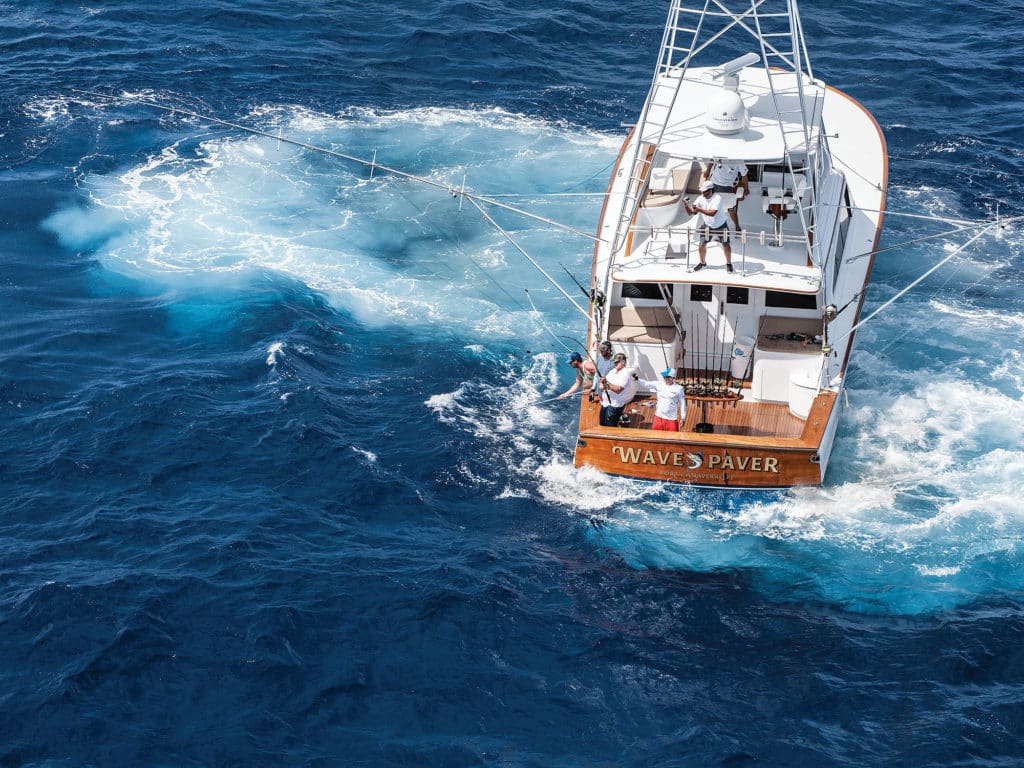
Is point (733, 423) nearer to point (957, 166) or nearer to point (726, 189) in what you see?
point (726, 189)

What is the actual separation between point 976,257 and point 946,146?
15.5ft

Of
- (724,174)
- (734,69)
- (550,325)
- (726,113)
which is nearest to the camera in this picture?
(726,113)

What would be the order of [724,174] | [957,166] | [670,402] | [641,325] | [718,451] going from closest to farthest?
[718,451]
[670,402]
[641,325]
[724,174]
[957,166]

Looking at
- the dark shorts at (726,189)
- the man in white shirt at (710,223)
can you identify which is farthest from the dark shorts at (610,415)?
the dark shorts at (726,189)

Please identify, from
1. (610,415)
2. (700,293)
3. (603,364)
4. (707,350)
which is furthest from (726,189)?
(610,415)

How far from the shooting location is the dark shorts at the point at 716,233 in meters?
15.8

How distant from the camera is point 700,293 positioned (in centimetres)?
1698

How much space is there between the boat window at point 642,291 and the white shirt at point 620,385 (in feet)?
5.95

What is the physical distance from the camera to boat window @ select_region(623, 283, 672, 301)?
16.9 meters

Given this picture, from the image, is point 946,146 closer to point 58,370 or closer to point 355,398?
point 355,398

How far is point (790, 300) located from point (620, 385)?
10.5ft

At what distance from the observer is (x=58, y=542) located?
1434cm

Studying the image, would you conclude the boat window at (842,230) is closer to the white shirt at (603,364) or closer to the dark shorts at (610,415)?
the white shirt at (603,364)

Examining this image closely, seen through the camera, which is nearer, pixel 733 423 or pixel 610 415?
pixel 610 415
